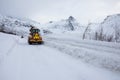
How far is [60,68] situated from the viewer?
22.2 feet

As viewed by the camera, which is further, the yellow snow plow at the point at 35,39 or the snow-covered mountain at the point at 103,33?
the snow-covered mountain at the point at 103,33

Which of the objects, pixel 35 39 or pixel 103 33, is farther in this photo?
pixel 103 33

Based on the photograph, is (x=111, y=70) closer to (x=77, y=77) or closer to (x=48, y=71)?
(x=77, y=77)

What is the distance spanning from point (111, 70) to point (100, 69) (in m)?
0.45

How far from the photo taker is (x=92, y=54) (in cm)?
845

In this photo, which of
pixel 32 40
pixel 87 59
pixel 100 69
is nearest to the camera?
pixel 100 69

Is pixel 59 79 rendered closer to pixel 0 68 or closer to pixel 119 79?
pixel 119 79

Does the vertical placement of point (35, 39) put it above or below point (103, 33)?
below

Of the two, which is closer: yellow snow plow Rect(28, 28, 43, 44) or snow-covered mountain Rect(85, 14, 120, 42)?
yellow snow plow Rect(28, 28, 43, 44)

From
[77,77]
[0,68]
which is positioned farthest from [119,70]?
[0,68]

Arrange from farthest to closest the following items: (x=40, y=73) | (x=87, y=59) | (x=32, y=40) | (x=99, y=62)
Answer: (x=32, y=40)
(x=87, y=59)
(x=99, y=62)
(x=40, y=73)

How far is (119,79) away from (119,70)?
2.82 feet

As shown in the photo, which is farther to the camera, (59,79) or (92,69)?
(92,69)

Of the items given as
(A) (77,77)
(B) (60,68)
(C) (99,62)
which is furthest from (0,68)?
(C) (99,62)
